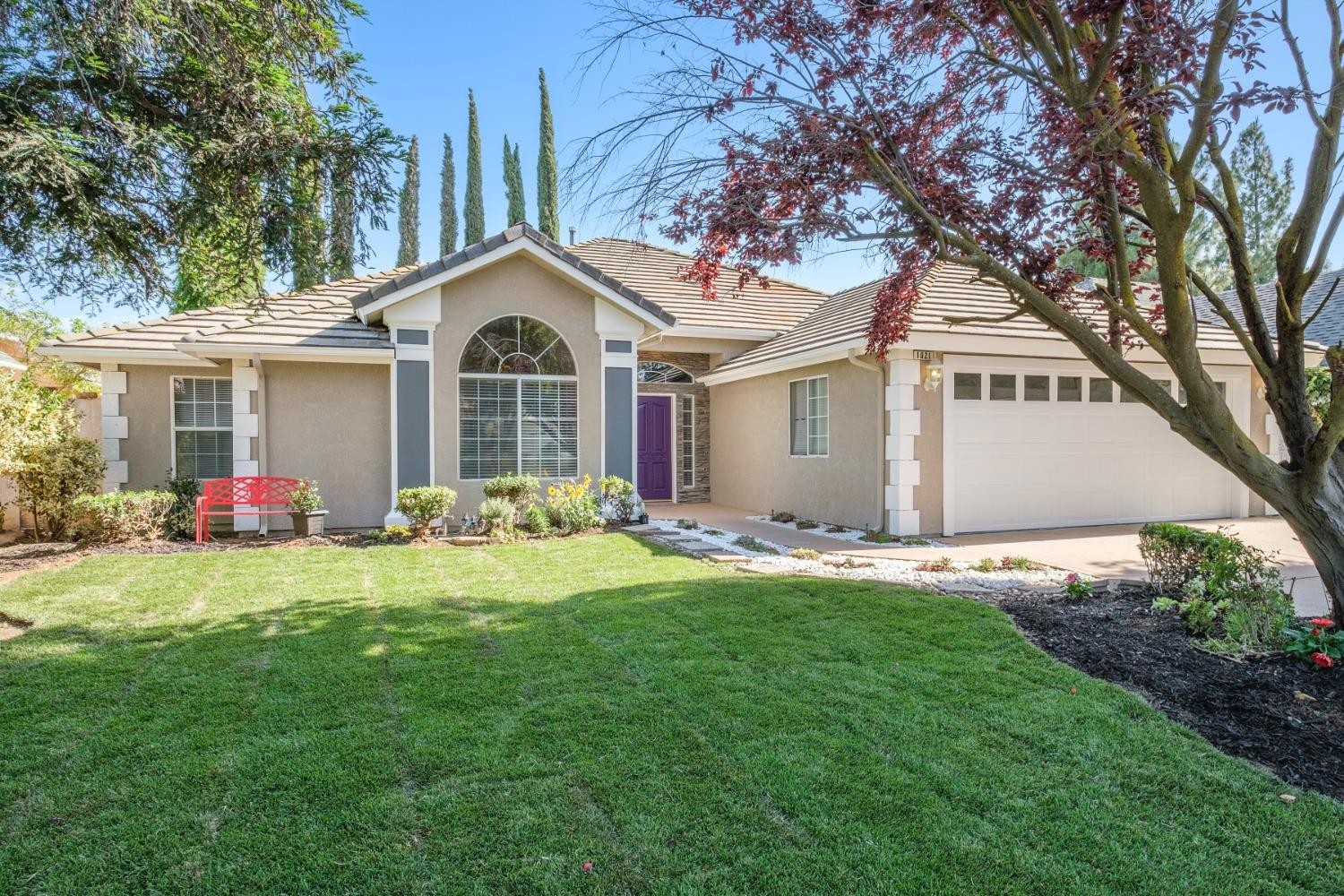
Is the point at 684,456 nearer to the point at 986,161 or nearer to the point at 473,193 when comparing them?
the point at 986,161

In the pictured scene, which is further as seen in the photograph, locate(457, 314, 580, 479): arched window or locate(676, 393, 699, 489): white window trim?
locate(676, 393, 699, 489): white window trim

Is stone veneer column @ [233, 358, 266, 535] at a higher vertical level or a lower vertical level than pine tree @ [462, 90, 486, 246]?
lower

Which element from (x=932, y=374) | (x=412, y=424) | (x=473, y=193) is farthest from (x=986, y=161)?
(x=473, y=193)

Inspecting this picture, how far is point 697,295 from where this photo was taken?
16.2 meters

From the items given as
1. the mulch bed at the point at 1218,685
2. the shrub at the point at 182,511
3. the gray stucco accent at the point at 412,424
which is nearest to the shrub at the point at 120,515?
the shrub at the point at 182,511

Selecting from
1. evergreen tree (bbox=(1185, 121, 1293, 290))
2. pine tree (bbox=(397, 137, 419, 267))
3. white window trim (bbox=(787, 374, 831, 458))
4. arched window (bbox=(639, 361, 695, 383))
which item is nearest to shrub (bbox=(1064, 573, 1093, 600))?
white window trim (bbox=(787, 374, 831, 458))

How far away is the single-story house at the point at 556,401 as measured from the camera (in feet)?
36.0

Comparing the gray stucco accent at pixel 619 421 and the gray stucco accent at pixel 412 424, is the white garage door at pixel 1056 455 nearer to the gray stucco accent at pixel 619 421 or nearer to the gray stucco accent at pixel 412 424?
the gray stucco accent at pixel 619 421

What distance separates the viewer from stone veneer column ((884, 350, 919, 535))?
1070 cm

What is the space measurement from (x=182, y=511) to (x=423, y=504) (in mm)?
3693

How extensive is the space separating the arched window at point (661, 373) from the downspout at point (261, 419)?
283 inches

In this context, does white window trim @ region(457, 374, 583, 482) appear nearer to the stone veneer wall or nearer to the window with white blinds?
the window with white blinds

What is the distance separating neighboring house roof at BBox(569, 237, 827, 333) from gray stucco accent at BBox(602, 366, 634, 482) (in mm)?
2788

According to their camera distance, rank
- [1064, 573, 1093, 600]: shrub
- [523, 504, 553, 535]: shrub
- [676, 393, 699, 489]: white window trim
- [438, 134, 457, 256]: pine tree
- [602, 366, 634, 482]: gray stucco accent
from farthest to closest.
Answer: [438, 134, 457, 256]: pine tree < [676, 393, 699, 489]: white window trim < [602, 366, 634, 482]: gray stucco accent < [523, 504, 553, 535]: shrub < [1064, 573, 1093, 600]: shrub
